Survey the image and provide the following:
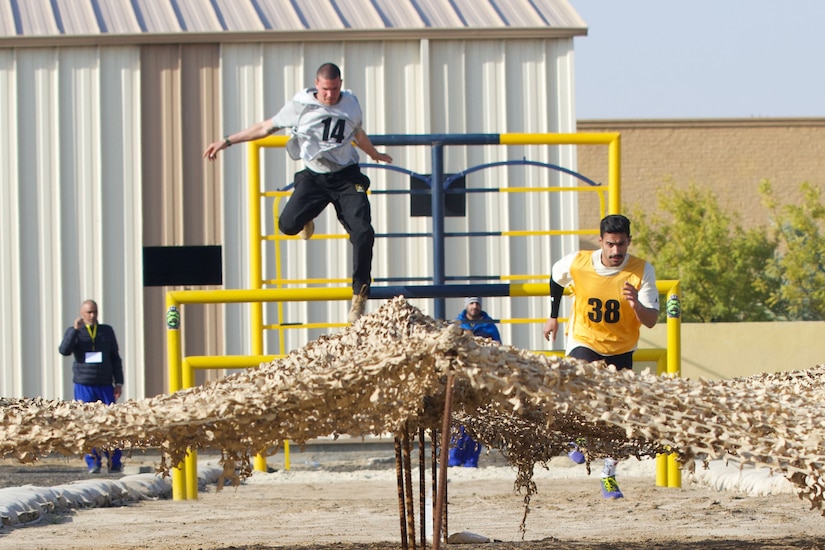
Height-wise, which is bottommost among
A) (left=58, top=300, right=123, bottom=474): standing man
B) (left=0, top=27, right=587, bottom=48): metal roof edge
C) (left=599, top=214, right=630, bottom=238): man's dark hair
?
(left=58, top=300, right=123, bottom=474): standing man

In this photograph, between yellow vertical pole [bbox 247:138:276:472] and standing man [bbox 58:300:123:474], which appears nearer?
yellow vertical pole [bbox 247:138:276:472]

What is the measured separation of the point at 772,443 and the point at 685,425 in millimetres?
253

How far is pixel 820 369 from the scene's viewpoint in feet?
17.3

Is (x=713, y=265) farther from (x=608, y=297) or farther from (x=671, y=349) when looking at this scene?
(x=608, y=297)

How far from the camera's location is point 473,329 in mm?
9453

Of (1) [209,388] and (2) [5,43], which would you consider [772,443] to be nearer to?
(1) [209,388]

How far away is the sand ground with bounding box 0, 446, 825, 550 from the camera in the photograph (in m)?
5.76

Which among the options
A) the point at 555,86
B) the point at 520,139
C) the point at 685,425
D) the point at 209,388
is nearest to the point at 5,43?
the point at 555,86

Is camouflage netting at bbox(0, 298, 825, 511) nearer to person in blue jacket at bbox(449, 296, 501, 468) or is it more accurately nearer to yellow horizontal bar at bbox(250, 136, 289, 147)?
person in blue jacket at bbox(449, 296, 501, 468)

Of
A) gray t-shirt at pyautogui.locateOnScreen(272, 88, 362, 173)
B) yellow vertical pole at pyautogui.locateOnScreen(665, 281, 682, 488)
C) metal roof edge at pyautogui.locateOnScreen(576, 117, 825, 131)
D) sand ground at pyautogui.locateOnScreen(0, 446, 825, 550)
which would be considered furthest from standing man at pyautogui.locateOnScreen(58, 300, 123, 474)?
metal roof edge at pyautogui.locateOnScreen(576, 117, 825, 131)

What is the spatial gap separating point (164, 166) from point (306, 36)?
80.1 inches

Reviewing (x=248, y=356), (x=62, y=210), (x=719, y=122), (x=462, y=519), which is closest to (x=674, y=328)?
(x=462, y=519)

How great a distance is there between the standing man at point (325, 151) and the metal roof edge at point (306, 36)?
22.0ft

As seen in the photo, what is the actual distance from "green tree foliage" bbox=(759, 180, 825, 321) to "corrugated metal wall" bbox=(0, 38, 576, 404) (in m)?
16.2
